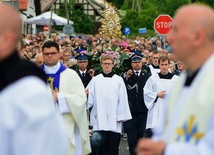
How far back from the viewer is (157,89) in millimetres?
13812

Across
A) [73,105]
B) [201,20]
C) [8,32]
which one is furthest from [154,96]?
[8,32]

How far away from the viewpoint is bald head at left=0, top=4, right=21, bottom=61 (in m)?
4.11

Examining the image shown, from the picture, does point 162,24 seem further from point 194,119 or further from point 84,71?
point 194,119

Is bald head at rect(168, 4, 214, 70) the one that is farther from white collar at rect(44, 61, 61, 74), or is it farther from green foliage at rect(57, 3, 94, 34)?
green foliage at rect(57, 3, 94, 34)

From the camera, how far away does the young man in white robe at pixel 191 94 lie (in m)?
4.30

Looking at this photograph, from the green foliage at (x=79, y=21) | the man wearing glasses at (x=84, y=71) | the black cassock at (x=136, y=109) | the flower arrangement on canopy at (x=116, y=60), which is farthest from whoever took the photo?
the green foliage at (x=79, y=21)

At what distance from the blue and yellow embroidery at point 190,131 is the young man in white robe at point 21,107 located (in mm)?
722

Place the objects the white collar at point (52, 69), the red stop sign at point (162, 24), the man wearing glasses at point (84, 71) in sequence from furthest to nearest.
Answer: the red stop sign at point (162, 24) → the man wearing glasses at point (84, 71) → the white collar at point (52, 69)

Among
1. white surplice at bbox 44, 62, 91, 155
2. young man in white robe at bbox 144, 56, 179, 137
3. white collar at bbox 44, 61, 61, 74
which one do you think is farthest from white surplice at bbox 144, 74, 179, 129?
white collar at bbox 44, 61, 61, 74

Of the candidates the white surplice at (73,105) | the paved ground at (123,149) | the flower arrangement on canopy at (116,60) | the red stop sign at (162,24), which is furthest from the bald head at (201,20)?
the red stop sign at (162,24)

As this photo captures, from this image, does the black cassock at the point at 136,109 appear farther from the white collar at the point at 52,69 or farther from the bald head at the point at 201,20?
the bald head at the point at 201,20

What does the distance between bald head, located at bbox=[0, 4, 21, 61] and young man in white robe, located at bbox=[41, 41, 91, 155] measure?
19.5 feet

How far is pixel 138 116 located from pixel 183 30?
1038cm

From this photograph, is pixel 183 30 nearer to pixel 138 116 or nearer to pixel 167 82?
pixel 167 82
